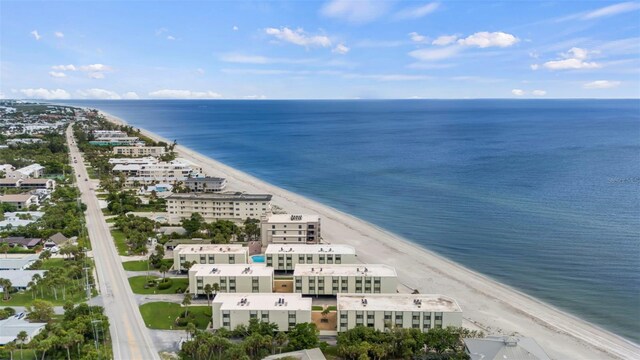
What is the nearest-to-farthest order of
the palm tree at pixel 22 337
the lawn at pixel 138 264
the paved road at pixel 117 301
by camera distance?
1. the palm tree at pixel 22 337
2. the paved road at pixel 117 301
3. the lawn at pixel 138 264

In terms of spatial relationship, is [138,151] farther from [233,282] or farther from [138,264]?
[233,282]

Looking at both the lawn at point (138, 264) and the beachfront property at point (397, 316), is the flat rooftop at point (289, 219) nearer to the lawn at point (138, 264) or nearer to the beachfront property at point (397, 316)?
the lawn at point (138, 264)

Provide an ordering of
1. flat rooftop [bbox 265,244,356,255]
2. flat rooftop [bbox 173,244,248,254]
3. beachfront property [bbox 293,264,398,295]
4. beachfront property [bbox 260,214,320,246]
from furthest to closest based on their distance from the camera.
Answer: beachfront property [bbox 260,214,320,246]
flat rooftop [bbox 265,244,356,255]
flat rooftop [bbox 173,244,248,254]
beachfront property [bbox 293,264,398,295]

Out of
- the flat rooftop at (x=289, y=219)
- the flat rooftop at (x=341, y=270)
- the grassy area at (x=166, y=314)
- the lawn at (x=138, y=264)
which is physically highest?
the flat rooftop at (x=289, y=219)

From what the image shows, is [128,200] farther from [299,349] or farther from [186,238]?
[299,349]

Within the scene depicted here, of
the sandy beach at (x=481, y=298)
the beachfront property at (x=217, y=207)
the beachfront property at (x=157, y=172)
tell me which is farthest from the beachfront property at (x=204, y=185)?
the sandy beach at (x=481, y=298)

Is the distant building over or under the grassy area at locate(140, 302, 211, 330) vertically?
over


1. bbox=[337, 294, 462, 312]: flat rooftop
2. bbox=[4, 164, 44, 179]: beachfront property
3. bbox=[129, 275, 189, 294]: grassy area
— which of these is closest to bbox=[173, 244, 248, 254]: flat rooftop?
bbox=[129, 275, 189, 294]: grassy area

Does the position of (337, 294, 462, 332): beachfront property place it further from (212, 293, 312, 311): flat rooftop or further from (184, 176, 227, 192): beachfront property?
(184, 176, 227, 192): beachfront property

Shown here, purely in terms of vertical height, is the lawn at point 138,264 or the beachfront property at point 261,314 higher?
the beachfront property at point 261,314
